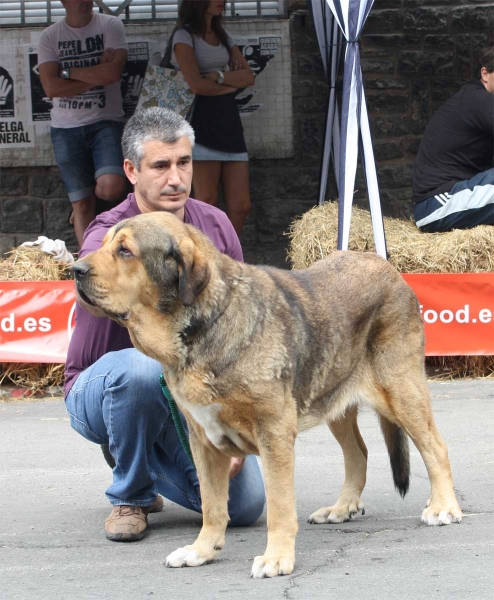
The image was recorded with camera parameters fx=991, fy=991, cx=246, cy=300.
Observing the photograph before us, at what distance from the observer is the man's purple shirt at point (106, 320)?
14.9 feet

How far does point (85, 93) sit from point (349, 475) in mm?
5901

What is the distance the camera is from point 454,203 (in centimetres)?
846

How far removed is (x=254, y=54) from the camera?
1039 cm

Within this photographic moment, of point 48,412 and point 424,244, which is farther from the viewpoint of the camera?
point 424,244

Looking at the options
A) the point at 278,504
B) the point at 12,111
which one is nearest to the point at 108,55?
the point at 12,111

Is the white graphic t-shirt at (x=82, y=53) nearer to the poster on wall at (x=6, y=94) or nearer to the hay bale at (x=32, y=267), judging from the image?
the poster on wall at (x=6, y=94)

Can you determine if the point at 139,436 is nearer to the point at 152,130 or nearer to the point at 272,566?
the point at 272,566

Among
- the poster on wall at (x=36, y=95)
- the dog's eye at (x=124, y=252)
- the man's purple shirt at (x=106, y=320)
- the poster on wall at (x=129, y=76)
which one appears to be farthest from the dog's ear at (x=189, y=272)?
the poster on wall at (x=36, y=95)

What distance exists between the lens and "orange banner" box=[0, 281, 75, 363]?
7586 millimetres

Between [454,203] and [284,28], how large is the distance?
10.1ft

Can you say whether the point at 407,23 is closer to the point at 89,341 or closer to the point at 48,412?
the point at 48,412

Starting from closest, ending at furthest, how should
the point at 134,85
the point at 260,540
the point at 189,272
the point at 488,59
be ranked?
the point at 189,272 < the point at 260,540 < the point at 488,59 < the point at 134,85

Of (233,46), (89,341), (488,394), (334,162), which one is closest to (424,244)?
(488,394)

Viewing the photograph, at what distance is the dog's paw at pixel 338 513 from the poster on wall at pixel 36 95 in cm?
700
